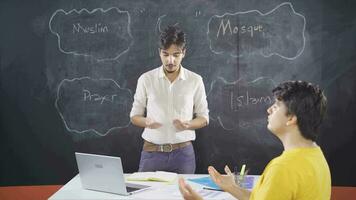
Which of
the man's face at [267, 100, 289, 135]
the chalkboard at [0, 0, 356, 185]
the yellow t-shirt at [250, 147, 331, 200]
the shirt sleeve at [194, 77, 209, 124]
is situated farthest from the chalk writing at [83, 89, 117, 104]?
the yellow t-shirt at [250, 147, 331, 200]

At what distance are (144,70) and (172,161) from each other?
851 mm

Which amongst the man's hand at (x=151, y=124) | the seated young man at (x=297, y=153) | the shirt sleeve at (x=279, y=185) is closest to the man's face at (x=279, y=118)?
the seated young man at (x=297, y=153)

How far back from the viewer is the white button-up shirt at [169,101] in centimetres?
445

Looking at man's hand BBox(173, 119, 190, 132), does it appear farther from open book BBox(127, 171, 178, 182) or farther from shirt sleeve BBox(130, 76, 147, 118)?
open book BBox(127, 171, 178, 182)

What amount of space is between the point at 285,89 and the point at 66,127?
2.82m

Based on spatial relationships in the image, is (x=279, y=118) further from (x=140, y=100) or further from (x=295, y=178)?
(x=140, y=100)

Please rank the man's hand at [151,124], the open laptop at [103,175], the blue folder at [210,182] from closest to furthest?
the open laptop at [103,175], the blue folder at [210,182], the man's hand at [151,124]

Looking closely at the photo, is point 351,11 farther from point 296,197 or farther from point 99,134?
point 296,197

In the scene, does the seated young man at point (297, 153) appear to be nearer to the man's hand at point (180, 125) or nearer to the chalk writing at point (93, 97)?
the man's hand at point (180, 125)

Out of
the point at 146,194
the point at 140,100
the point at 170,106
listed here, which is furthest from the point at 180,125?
the point at 146,194

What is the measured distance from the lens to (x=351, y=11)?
4434 mm

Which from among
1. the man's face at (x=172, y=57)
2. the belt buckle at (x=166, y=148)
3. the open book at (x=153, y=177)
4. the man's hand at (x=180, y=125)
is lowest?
the belt buckle at (x=166, y=148)

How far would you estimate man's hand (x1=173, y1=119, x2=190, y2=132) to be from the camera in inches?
173

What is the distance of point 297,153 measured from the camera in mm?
2178
